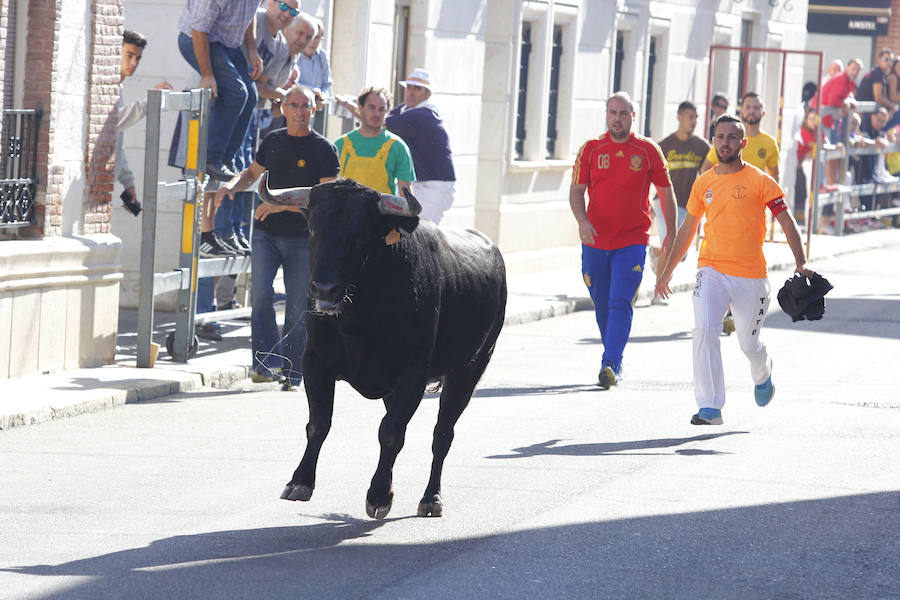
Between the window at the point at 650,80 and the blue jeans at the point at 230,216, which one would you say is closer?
the blue jeans at the point at 230,216

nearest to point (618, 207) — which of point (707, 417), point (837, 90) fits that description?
point (707, 417)

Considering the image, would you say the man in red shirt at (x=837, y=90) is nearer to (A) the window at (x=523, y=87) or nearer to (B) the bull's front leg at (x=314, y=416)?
(A) the window at (x=523, y=87)

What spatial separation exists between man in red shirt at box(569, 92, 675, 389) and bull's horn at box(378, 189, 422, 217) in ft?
17.5

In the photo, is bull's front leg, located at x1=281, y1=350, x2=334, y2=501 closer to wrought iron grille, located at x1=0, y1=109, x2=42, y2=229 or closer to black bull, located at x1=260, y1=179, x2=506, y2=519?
black bull, located at x1=260, y1=179, x2=506, y2=519

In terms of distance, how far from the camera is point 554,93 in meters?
24.0

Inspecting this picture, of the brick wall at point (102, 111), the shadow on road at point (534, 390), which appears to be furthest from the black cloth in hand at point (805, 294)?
the brick wall at point (102, 111)

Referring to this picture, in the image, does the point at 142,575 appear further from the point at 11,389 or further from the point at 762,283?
the point at 762,283

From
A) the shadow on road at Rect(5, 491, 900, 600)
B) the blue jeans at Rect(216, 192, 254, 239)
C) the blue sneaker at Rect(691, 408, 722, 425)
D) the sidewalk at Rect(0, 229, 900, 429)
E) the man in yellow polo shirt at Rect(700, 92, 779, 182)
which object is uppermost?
the man in yellow polo shirt at Rect(700, 92, 779, 182)

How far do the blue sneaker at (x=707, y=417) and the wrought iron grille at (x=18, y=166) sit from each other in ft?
16.0

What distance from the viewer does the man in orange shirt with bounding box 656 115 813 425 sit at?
10.9 metres

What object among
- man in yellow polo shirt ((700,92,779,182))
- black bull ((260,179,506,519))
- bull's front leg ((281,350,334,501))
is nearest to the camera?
black bull ((260,179,506,519))

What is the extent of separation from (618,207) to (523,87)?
34.1 feet

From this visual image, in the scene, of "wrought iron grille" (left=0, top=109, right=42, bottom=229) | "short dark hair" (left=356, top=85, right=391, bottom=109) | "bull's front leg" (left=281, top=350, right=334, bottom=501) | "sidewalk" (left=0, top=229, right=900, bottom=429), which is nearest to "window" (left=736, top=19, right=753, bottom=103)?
"sidewalk" (left=0, top=229, right=900, bottom=429)

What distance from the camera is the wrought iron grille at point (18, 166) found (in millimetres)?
11930
